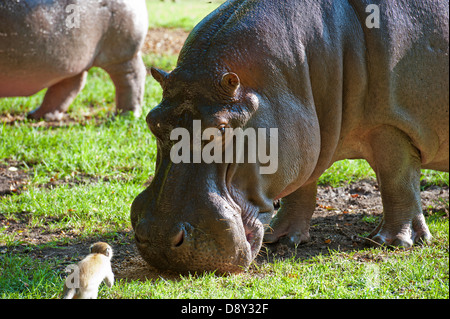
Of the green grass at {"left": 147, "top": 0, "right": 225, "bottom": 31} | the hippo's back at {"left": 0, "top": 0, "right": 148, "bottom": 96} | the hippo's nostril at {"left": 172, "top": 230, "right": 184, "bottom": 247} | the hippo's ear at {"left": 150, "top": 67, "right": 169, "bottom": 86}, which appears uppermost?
the green grass at {"left": 147, "top": 0, "right": 225, "bottom": 31}

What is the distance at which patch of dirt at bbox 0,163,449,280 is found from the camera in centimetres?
439

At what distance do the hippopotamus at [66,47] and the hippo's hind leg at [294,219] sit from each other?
3274 millimetres

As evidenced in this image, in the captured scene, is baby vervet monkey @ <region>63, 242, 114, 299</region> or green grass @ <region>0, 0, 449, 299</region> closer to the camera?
baby vervet monkey @ <region>63, 242, 114, 299</region>

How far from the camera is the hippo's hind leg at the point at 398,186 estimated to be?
4430 mm

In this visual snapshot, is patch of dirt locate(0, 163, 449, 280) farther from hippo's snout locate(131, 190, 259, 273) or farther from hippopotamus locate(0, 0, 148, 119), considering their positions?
hippopotamus locate(0, 0, 148, 119)

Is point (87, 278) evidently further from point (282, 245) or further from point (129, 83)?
point (129, 83)

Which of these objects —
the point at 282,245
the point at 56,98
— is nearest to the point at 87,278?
the point at 282,245

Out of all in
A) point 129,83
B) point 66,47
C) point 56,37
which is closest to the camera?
point 56,37

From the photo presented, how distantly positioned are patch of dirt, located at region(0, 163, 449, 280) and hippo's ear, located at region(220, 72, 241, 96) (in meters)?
1.09

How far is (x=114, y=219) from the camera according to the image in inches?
206

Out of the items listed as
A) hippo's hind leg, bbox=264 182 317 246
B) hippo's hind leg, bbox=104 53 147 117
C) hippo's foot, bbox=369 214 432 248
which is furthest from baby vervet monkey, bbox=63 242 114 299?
hippo's hind leg, bbox=104 53 147 117

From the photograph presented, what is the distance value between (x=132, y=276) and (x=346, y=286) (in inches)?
49.4

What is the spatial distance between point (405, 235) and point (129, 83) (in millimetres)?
4607

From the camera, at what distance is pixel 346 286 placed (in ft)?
12.7
